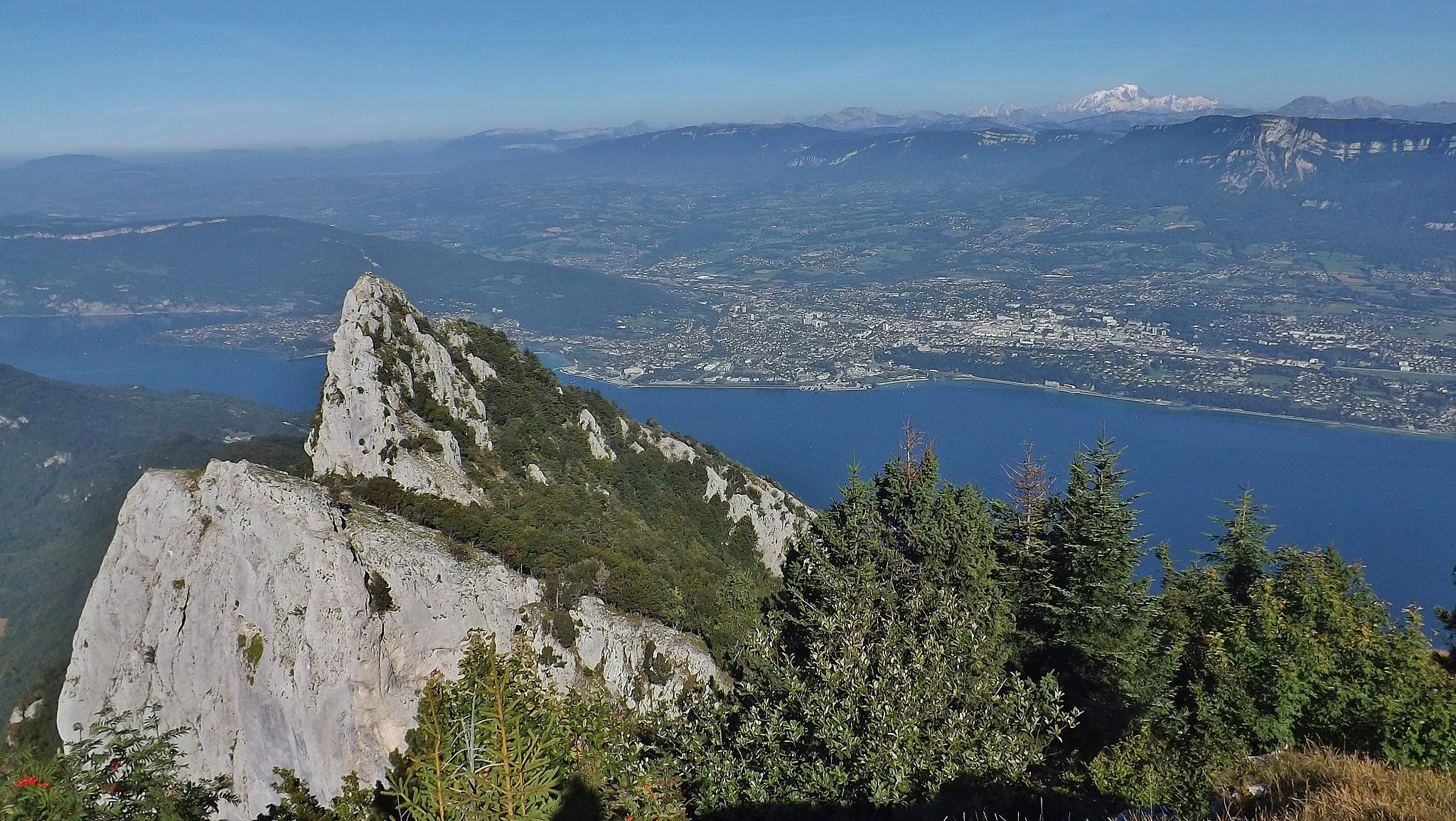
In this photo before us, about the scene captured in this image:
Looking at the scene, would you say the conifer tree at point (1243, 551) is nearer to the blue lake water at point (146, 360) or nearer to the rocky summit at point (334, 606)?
the rocky summit at point (334, 606)

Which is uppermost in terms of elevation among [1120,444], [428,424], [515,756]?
[515,756]

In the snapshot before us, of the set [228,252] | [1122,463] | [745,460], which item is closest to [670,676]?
[745,460]

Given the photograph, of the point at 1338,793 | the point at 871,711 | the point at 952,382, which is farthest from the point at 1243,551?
the point at 952,382

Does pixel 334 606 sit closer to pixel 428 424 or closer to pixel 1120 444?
pixel 428 424

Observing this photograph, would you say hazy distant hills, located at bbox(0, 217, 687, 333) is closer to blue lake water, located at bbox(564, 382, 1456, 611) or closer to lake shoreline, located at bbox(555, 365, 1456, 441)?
lake shoreline, located at bbox(555, 365, 1456, 441)

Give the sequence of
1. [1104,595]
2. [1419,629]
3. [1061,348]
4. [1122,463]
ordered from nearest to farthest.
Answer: [1419,629] → [1104,595] → [1122,463] → [1061,348]

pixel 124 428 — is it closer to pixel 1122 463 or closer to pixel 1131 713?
pixel 1131 713
